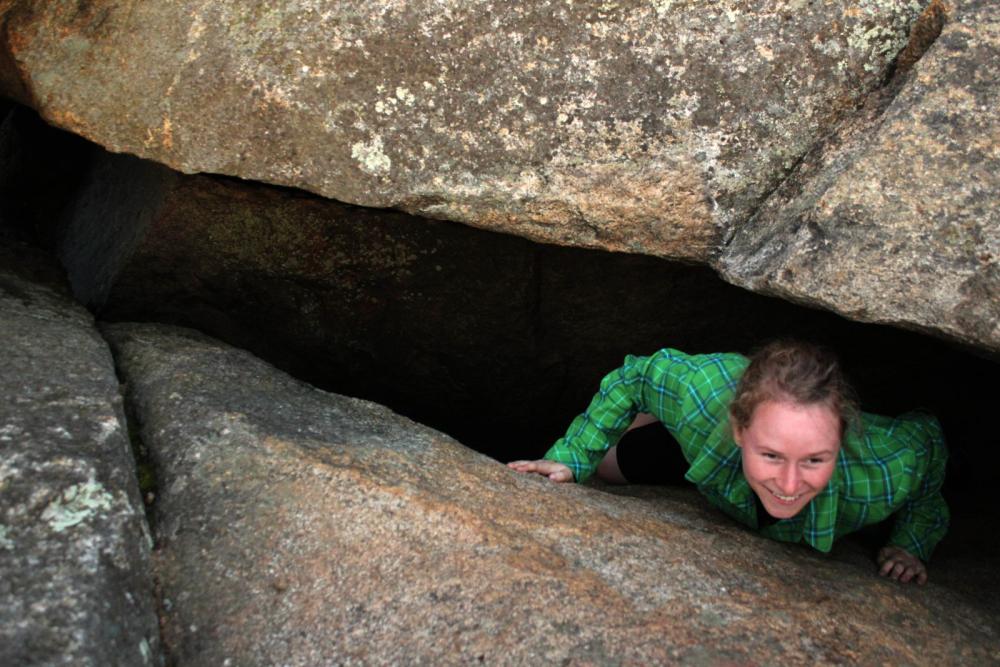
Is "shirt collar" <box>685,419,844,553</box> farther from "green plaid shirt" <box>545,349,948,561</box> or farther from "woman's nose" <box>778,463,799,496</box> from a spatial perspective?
"woman's nose" <box>778,463,799,496</box>

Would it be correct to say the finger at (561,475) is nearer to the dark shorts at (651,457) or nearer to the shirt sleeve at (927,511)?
the dark shorts at (651,457)

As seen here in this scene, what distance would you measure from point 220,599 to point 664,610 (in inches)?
31.8

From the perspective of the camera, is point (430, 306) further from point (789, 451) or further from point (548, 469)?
point (789, 451)

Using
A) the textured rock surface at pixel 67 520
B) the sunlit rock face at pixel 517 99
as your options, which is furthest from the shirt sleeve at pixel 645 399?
the textured rock surface at pixel 67 520

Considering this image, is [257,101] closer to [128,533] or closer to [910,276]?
[128,533]

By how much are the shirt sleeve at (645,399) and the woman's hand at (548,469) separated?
0.07 feet

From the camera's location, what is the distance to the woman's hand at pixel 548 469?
108 inches

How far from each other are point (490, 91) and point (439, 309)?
1153 mm

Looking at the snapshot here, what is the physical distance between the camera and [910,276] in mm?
2258

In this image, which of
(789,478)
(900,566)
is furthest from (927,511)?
(789,478)

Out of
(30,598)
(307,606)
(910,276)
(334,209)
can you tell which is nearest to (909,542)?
(910,276)

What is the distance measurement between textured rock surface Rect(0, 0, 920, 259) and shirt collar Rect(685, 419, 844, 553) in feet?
1.63

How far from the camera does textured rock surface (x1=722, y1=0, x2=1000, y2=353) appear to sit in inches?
87.1

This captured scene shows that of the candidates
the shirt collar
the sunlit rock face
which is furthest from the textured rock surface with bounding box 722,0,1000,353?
the shirt collar
